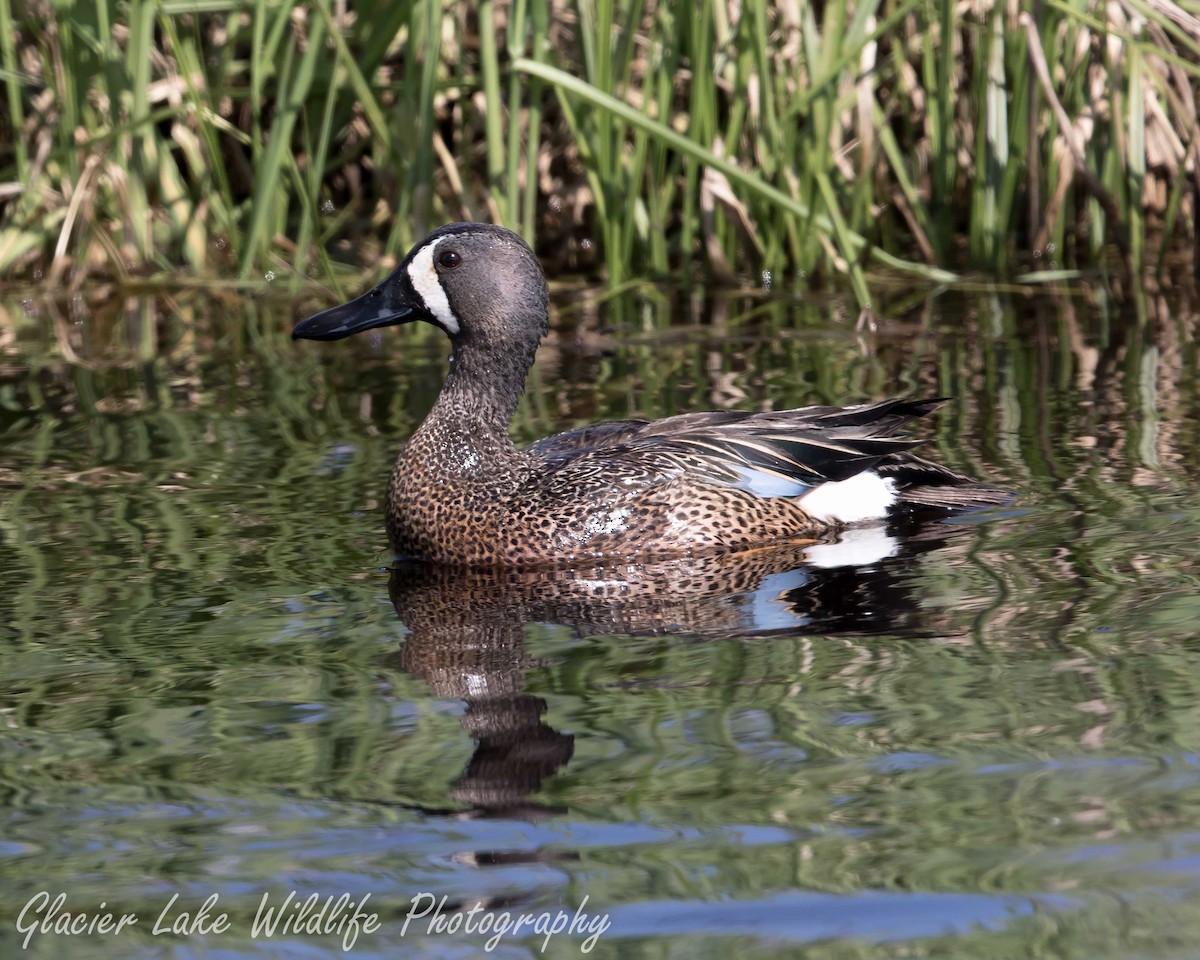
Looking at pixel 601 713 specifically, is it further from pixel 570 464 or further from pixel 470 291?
pixel 470 291

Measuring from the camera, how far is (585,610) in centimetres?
516

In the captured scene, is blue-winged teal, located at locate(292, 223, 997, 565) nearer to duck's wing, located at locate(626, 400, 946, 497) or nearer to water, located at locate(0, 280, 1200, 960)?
duck's wing, located at locate(626, 400, 946, 497)

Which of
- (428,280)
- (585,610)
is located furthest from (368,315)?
(585,610)

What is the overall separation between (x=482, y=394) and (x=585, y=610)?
4.11 ft

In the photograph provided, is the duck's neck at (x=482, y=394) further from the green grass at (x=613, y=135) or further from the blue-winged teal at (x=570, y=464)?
the green grass at (x=613, y=135)

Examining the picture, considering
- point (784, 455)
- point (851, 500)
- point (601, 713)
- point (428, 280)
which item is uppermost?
point (428, 280)

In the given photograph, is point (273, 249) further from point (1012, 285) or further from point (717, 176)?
point (1012, 285)

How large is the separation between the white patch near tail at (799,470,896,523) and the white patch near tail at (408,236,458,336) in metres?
1.35

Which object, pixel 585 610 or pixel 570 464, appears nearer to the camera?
pixel 585 610

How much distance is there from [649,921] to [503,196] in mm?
5943

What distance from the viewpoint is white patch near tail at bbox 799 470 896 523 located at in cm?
601

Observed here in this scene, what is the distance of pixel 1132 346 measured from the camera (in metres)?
8.08

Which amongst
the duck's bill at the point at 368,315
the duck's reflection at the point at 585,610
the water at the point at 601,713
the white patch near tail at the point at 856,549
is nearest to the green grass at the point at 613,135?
the water at the point at 601,713

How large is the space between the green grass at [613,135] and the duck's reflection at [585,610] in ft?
7.70
